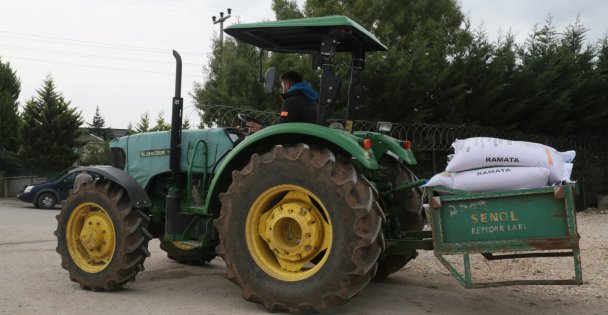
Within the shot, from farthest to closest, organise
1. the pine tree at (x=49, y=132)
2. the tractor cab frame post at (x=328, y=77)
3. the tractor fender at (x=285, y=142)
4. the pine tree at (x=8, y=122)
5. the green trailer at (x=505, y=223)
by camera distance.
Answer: the pine tree at (x=8, y=122)
the pine tree at (x=49, y=132)
the tractor cab frame post at (x=328, y=77)
the tractor fender at (x=285, y=142)
the green trailer at (x=505, y=223)

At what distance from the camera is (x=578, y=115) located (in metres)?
16.5

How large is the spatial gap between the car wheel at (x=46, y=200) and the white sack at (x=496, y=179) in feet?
58.6

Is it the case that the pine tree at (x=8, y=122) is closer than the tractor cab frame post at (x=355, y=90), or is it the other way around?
the tractor cab frame post at (x=355, y=90)

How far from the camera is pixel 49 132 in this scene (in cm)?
2456

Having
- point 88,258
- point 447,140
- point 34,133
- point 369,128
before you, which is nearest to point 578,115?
point 447,140

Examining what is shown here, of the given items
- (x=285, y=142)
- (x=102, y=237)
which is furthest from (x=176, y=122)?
(x=285, y=142)

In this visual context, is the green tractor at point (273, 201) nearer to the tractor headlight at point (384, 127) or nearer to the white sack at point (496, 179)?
the tractor headlight at point (384, 127)

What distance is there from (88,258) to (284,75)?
2.66 meters

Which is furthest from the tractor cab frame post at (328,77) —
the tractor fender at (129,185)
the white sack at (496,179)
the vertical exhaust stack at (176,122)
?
the tractor fender at (129,185)

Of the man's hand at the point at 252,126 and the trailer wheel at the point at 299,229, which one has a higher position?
the man's hand at the point at 252,126

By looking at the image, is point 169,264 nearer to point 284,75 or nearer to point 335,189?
point 284,75

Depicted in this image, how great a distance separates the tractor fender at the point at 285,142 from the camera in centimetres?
425

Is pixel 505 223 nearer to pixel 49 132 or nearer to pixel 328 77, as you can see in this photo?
pixel 328 77

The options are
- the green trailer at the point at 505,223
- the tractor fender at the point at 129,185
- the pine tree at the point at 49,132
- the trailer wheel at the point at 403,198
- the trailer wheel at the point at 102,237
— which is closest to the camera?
the green trailer at the point at 505,223
